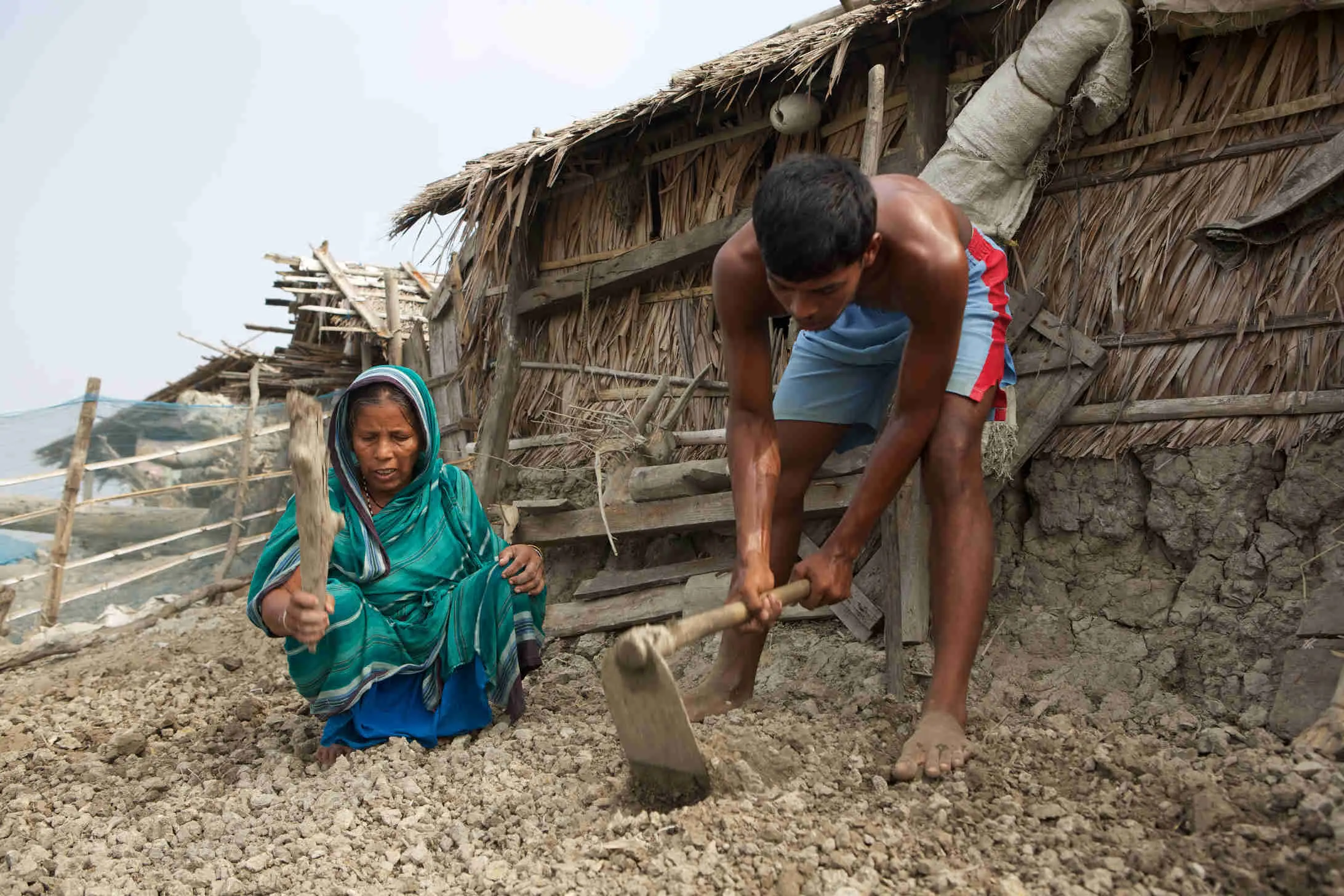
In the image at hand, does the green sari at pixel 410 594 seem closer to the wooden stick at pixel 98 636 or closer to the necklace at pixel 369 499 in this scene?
the necklace at pixel 369 499

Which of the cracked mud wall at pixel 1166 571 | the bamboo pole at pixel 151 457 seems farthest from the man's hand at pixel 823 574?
the bamboo pole at pixel 151 457

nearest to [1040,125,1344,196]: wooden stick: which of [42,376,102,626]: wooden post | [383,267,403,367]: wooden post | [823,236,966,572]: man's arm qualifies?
[823,236,966,572]: man's arm

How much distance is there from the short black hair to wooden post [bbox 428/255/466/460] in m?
4.04

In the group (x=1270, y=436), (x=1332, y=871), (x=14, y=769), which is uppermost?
(x=1270, y=436)

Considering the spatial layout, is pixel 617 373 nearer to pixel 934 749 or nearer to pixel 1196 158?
pixel 1196 158

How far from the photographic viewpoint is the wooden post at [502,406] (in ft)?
15.2

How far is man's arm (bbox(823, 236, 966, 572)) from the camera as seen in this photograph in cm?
208

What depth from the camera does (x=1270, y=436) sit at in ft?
9.53

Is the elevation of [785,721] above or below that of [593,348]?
below

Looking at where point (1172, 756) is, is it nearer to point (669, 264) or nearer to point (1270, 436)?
point (1270, 436)

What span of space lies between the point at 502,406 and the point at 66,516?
3.86 m

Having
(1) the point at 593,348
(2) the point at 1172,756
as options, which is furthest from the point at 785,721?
(1) the point at 593,348

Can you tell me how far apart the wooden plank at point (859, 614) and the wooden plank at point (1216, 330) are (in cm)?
119

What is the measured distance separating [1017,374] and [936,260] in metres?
1.47
